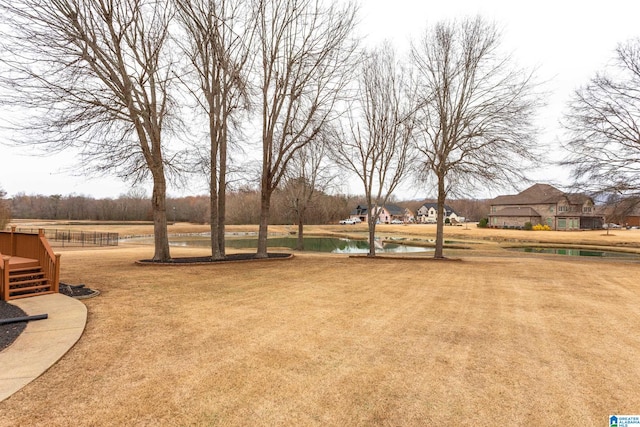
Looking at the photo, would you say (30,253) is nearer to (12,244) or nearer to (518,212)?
(12,244)

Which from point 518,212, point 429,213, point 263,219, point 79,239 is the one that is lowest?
point 79,239

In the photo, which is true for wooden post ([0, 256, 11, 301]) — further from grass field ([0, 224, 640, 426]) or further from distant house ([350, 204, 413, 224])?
distant house ([350, 204, 413, 224])

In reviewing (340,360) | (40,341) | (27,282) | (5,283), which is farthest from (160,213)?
(340,360)

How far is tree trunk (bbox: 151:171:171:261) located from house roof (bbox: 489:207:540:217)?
192 ft

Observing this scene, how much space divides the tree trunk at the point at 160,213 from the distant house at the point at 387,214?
87.7 meters

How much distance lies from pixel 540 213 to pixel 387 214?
48.6 meters

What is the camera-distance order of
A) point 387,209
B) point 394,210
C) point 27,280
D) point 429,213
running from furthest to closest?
point 394,210 → point 387,209 → point 429,213 → point 27,280

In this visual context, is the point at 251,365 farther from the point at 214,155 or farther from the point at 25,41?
the point at 25,41

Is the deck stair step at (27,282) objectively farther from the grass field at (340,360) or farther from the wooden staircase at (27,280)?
the grass field at (340,360)

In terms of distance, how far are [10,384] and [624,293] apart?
1320 cm

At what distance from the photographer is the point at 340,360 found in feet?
14.5

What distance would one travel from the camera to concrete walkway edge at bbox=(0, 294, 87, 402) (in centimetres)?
379

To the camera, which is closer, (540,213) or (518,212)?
(540,213)

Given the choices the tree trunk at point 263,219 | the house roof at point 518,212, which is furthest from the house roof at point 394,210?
the tree trunk at point 263,219
